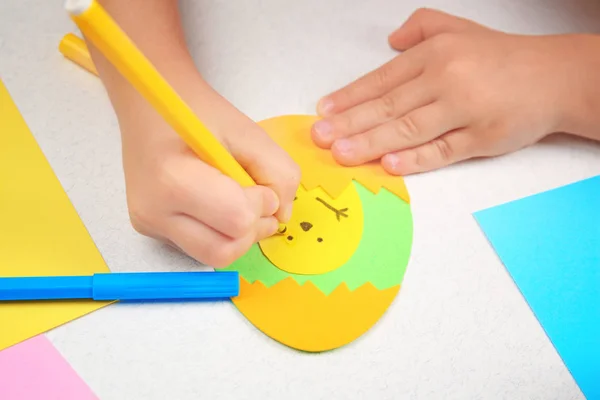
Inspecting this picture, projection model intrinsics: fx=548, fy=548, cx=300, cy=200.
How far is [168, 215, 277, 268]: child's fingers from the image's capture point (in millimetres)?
381

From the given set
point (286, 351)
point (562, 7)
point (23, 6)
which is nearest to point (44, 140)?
point (23, 6)

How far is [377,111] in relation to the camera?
0.51 m

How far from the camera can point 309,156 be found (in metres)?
0.49

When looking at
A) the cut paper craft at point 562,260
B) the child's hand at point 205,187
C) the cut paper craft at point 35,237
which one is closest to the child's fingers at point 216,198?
the child's hand at point 205,187

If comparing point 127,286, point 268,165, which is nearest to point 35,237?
point 127,286

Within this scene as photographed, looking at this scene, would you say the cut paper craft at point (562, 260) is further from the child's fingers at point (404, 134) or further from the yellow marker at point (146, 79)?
the yellow marker at point (146, 79)

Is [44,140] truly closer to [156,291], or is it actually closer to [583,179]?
[156,291]

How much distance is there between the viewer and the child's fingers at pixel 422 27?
0.55 metres

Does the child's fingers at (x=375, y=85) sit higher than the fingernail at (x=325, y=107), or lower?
lower

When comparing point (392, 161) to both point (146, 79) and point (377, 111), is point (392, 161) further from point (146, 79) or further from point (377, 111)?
point (146, 79)

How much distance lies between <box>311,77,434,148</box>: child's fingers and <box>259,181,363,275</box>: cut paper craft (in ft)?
0.20

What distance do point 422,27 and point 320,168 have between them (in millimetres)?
196

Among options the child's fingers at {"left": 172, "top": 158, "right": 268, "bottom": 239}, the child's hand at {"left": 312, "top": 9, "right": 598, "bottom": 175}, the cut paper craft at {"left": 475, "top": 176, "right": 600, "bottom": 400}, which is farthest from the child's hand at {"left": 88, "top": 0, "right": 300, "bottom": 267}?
the cut paper craft at {"left": 475, "top": 176, "right": 600, "bottom": 400}

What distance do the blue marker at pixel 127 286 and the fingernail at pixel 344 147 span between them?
148 millimetres
